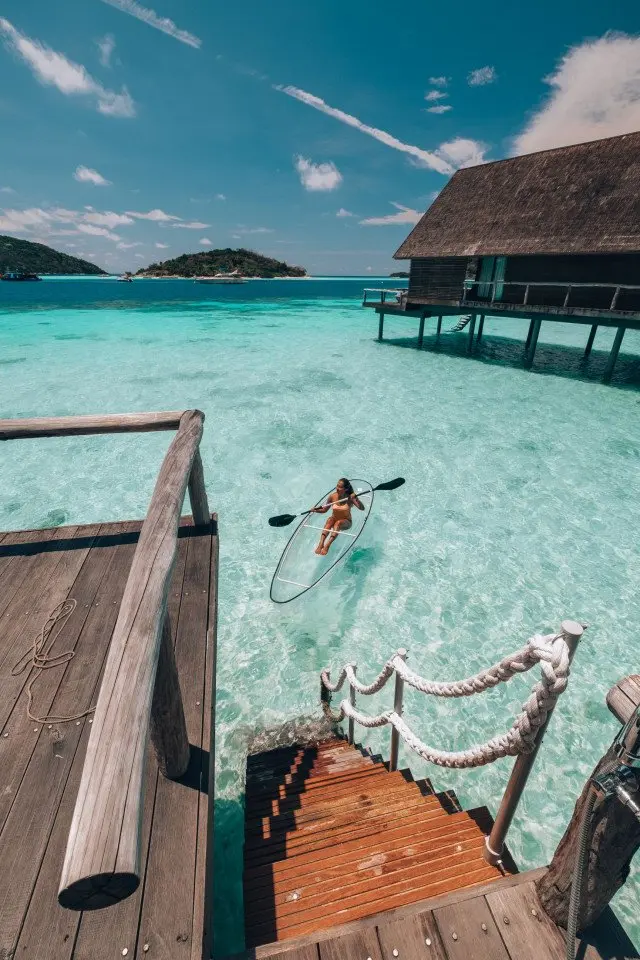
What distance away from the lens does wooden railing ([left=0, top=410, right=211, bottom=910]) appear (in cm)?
123

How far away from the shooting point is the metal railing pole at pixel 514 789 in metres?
2.06

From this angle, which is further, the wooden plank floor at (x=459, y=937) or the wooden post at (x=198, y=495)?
the wooden post at (x=198, y=495)

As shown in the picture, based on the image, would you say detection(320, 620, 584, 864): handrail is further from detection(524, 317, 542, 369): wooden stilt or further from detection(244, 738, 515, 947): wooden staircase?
detection(524, 317, 542, 369): wooden stilt

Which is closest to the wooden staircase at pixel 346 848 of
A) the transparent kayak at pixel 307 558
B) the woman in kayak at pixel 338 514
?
the transparent kayak at pixel 307 558

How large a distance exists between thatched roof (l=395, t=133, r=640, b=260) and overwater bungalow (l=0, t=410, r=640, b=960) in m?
21.0

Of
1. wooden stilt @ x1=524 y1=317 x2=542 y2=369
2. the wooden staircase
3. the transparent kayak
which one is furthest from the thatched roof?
the wooden staircase

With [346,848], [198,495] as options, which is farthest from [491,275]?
[346,848]

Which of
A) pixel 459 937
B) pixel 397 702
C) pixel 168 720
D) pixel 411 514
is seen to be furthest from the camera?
pixel 411 514

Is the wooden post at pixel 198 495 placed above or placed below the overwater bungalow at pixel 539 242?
below

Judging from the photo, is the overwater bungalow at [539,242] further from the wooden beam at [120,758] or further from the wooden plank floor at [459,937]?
the wooden beam at [120,758]

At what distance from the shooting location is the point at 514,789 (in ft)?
8.60

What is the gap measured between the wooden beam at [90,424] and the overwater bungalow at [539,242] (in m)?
18.1

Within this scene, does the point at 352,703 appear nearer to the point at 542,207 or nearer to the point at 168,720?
the point at 168,720

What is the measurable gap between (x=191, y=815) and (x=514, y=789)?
1937mm
